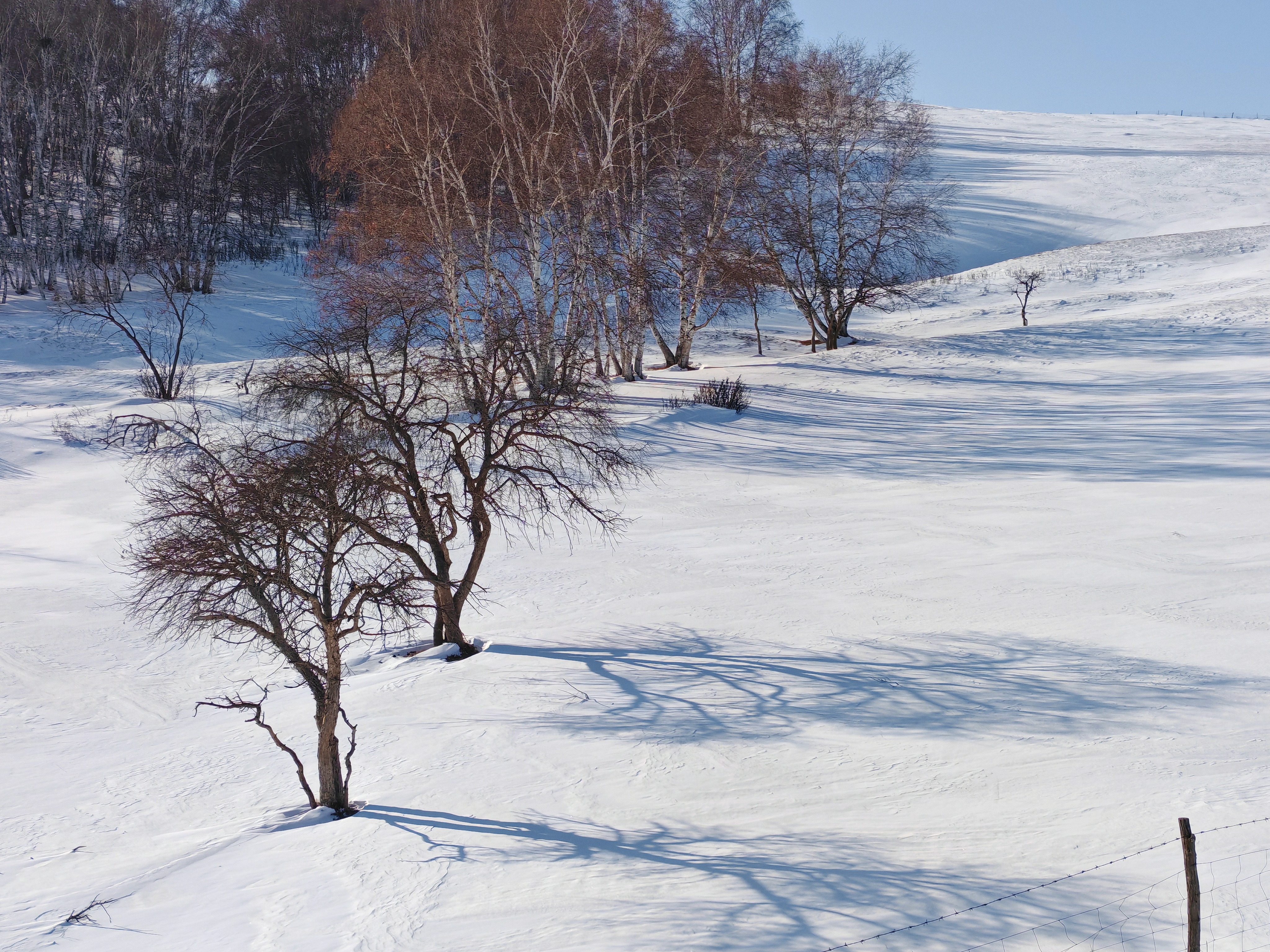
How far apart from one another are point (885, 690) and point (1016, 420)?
13.0 metres

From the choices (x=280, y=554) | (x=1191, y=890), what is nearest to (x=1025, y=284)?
(x=280, y=554)

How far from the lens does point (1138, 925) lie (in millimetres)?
5527

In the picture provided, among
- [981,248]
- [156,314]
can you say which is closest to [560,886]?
[156,314]

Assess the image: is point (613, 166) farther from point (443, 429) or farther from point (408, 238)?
point (443, 429)

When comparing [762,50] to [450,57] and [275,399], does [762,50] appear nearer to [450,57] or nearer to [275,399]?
[450,57]

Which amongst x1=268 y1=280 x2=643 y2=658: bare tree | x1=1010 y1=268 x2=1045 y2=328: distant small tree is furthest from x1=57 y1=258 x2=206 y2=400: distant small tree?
x1=1010 y1=268 x2=1045 y2=328: distant small tree

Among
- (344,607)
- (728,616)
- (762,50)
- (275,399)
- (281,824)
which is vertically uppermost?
(762,50)

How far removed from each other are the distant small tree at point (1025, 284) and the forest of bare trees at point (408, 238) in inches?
123

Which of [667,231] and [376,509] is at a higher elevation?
[667,231]

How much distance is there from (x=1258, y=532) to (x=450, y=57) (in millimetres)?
20211

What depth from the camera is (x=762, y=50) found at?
31.9 metres

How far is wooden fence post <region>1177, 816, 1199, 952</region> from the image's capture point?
4.04m

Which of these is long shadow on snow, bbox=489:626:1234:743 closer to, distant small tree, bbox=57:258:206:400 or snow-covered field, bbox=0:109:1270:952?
snow-covered field, bbox=0:109:1270:952

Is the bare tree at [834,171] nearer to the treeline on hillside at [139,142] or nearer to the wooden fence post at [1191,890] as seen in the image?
the treeline on hillside at [139,142]
